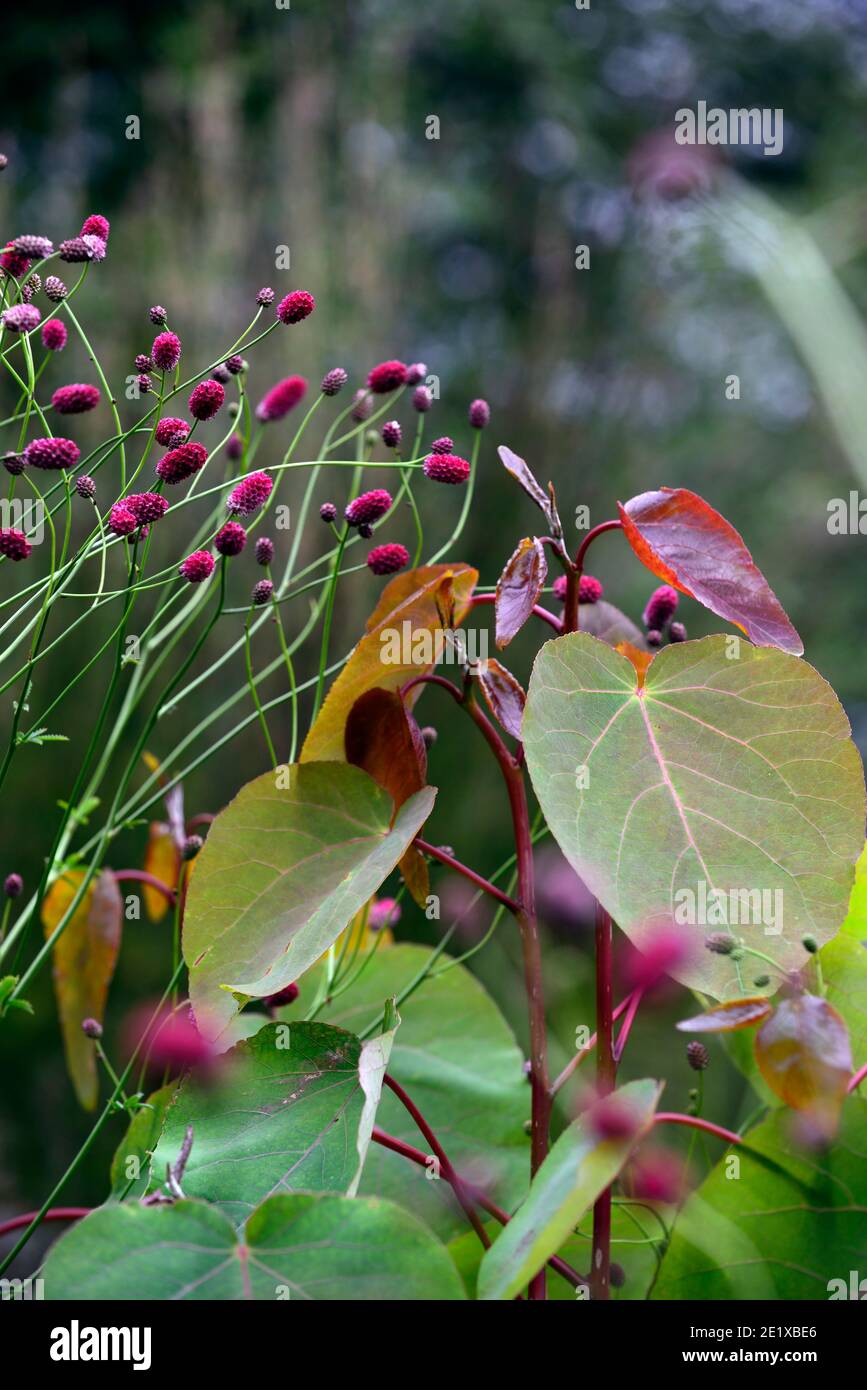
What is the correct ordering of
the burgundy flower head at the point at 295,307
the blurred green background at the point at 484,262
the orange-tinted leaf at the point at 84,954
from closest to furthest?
the burgundy flower head at the point at 295,307 < the orange-tinted leaf at the point at 84,954 < the blurred green background at the point at 484,262

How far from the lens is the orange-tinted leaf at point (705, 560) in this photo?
38cm

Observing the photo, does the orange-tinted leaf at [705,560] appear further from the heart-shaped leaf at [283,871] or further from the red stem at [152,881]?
the red stem at [152,881]

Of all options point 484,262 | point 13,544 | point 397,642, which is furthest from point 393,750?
point 484,262

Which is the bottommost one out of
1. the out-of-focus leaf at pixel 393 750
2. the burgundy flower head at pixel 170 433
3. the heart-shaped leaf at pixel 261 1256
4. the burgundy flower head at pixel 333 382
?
the heart-shaped leaf at pixel 261 1256

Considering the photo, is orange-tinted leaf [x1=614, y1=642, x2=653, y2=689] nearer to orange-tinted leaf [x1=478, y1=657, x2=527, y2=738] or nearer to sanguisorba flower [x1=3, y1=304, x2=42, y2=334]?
orange-tinted leaf [x1=478, y1=657, x2=527, y2=738]

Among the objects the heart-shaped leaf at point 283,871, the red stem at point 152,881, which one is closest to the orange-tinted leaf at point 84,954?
the red stem at point 152,881

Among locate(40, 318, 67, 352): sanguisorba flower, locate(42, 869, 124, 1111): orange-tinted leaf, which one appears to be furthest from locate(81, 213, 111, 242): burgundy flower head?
locate(42, 869, 124, 1111): orange-tinted leaf

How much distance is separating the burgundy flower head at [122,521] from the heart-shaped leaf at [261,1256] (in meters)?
0.19

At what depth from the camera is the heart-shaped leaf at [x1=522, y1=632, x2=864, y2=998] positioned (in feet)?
1.07

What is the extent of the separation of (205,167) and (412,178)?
0.76 metres

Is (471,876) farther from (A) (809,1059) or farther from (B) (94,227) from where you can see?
(B) (94,227)

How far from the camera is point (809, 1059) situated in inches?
12.1

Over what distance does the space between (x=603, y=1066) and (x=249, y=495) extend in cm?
21

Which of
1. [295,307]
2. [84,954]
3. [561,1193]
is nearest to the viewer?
[561,1193]
